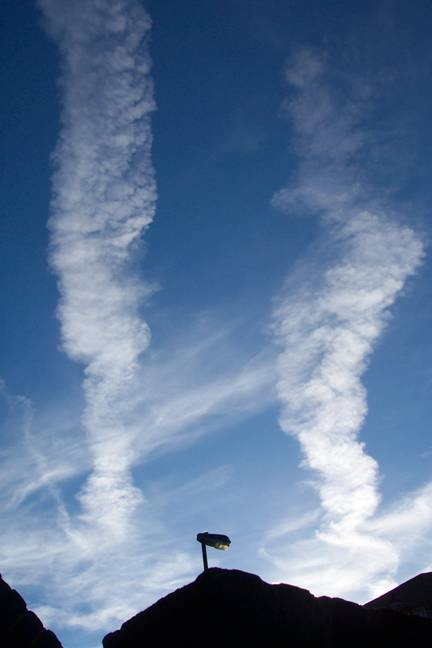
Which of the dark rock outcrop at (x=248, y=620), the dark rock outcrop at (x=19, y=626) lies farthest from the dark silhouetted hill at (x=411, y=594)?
the dark rock outcrop at (x=248, y=620)

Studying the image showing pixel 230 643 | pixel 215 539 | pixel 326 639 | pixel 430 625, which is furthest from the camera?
pixel 215 539

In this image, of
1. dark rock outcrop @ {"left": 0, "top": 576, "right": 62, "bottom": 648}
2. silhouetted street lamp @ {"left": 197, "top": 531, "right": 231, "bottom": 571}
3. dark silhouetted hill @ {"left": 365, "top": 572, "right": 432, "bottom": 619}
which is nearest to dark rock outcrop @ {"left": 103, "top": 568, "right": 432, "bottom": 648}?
silhouetted street lamp @ {"left": 197, "top": 531, "right": 231, "bottom": 571}

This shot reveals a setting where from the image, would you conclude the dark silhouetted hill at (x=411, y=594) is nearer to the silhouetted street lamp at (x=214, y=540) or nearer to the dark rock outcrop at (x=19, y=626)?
the dark rock outcrop at (x=19, y=626)

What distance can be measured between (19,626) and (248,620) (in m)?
9.21

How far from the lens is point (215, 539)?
709cm

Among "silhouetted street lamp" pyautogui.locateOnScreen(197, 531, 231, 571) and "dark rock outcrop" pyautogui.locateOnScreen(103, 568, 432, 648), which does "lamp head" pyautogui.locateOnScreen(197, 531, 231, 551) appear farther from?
"dark rock outcrop" pyautogui.locateOnScreen(103, 568, 432, 648)

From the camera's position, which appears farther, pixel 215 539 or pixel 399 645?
pixel 215 539

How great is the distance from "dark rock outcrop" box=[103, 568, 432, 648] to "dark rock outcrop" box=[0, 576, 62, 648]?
7.38 meters

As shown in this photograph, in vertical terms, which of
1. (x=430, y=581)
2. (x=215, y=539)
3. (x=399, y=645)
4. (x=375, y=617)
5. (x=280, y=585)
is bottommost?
(x=430, y=581)

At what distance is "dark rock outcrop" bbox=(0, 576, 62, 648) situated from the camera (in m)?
9.50

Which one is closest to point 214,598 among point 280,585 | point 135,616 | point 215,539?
point 280,585

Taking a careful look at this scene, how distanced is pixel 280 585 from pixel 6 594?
372 inches

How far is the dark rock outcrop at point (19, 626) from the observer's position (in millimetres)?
9502

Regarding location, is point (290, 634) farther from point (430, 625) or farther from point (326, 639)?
point (430, 625)
